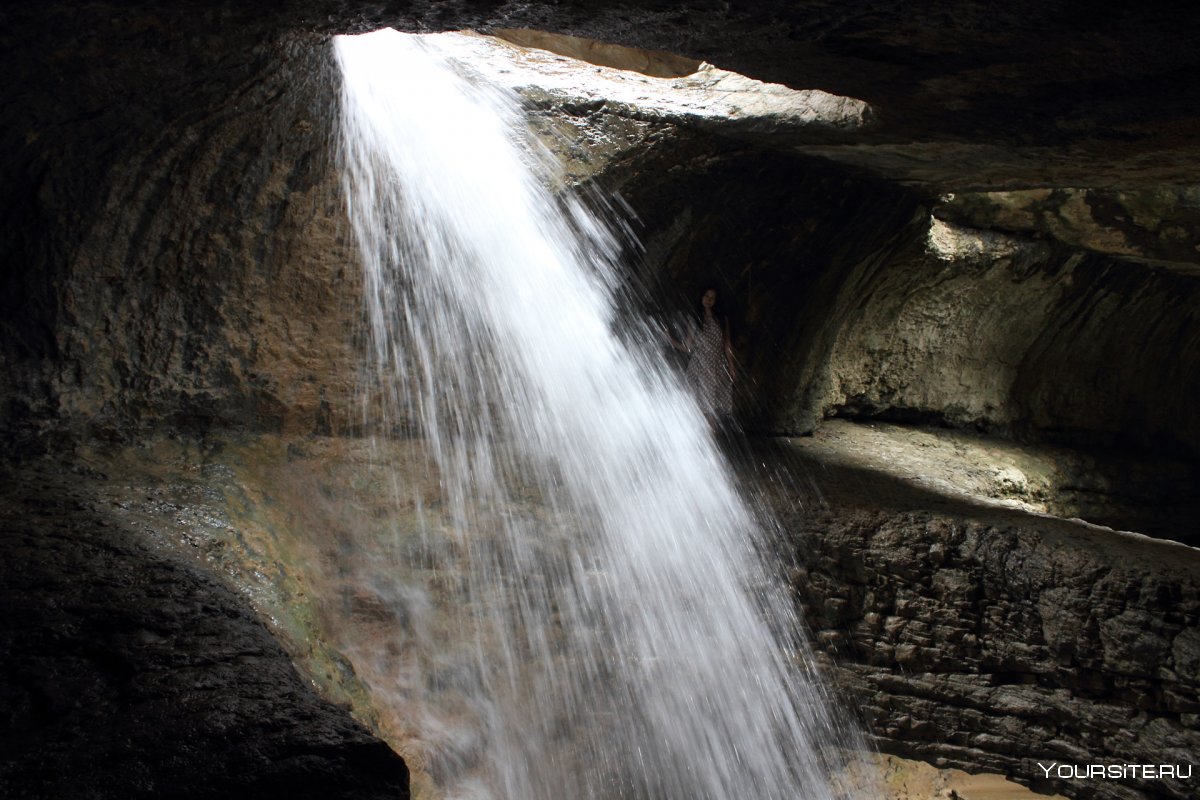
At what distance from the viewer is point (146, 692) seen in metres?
2.22

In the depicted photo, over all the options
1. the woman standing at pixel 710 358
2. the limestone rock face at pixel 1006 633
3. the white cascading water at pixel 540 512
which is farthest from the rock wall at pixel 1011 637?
the woman standing at pixel 710 358

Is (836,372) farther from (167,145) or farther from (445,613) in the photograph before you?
(167,145)

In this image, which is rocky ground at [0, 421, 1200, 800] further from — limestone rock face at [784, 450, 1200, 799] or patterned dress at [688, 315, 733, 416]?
patterned dress at [688, 315, 733, 416]

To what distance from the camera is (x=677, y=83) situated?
5.17m

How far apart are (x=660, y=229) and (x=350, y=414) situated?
233 centimetres

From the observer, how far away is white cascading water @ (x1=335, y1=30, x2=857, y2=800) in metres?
3.93

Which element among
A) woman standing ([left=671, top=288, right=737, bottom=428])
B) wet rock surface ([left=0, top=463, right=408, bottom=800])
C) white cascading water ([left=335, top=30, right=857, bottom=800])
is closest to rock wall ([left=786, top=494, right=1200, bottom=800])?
white cascading water ([left=335, top=30, right=857, bottom=800])

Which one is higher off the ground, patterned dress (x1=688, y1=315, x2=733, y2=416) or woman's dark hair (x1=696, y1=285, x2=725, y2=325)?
woman's dark hair (x1=696, y1=285, x2=725, y2=325)

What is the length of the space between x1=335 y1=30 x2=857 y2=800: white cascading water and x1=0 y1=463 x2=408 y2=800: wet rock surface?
46.8 inches

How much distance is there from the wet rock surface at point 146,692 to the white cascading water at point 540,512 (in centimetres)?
119

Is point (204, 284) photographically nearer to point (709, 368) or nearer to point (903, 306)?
point (709, 368)

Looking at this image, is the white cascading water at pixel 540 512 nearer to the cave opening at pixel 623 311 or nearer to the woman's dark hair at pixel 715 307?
the cave opening at pixel 623 311

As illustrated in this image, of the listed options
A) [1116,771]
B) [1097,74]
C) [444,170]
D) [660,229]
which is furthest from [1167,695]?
[444,170]

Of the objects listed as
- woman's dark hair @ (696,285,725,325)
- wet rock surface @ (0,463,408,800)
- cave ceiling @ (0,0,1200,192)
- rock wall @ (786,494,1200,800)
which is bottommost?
rock wall @ (786,494,1200,800)
